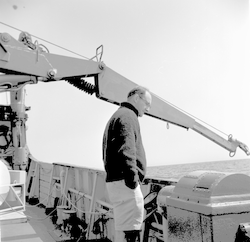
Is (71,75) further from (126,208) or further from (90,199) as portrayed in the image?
(126,208)

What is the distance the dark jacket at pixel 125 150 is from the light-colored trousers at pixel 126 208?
0.25ft

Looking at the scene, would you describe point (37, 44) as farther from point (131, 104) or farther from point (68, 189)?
point (68, 189)

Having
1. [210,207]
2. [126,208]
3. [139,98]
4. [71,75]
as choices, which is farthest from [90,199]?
[210,207]

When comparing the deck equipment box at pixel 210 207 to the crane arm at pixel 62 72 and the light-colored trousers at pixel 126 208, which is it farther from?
the crane arm at pixel 62 72

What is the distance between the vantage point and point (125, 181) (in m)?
2.27

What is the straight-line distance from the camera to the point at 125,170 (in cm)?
223

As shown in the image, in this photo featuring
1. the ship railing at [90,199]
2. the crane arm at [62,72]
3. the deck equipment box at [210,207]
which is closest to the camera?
the deck equipment box at [210,207]

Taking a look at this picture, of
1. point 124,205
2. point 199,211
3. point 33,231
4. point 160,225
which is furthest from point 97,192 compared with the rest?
point 199,211

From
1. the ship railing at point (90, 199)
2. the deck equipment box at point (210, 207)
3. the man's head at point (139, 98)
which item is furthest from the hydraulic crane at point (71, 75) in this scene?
the deck equipment box at point (210, 207)

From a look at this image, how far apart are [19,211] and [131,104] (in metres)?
5.14

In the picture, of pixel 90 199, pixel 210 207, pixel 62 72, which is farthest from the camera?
pixel 90 199

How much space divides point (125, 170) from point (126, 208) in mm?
328

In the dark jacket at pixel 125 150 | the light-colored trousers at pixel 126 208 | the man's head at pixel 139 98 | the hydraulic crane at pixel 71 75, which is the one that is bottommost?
the light-colored trousers at pixel 126 208

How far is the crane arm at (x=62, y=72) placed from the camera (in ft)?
14.0
